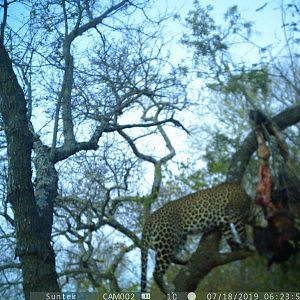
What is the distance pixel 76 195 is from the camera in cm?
802

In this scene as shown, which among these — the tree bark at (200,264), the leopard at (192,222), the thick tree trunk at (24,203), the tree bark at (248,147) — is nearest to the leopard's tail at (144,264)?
the leopard at (192,222)

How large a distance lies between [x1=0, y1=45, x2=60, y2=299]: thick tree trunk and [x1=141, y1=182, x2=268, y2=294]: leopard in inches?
47.6

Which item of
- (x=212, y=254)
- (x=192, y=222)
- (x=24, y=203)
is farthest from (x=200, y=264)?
(x=24, y=203)

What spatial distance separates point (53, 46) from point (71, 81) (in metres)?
0.70

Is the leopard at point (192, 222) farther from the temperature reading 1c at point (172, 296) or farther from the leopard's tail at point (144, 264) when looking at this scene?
the temperature reading 1c at point (172, 296)

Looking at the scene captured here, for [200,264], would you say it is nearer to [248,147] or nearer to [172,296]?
[172,296]

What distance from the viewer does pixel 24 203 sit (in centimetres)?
571

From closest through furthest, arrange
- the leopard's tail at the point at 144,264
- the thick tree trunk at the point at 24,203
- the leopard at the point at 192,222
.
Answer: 1. the thick tree trunk at the point at 24,203
2. the leopard at the point at 192,222
3. the leopard's tail at the point at 144,264

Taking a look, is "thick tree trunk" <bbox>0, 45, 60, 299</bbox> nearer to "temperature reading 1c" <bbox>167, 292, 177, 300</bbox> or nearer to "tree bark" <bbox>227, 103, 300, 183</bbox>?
"temperature reading 1c" <bbox>167, 292, 177, 300</bbox>

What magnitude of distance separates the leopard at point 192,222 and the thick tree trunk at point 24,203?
1208 mm

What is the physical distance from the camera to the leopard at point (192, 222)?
589cm

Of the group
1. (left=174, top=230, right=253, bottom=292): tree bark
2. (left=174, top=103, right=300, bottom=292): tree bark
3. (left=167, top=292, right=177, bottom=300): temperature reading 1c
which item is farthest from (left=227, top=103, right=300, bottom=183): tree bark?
(left=167, top=292, right=177, bottom=300): temperature reading 1c

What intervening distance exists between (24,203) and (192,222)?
1937 millimetres

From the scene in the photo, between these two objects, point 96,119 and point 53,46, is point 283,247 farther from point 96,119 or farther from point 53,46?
point 53,46
